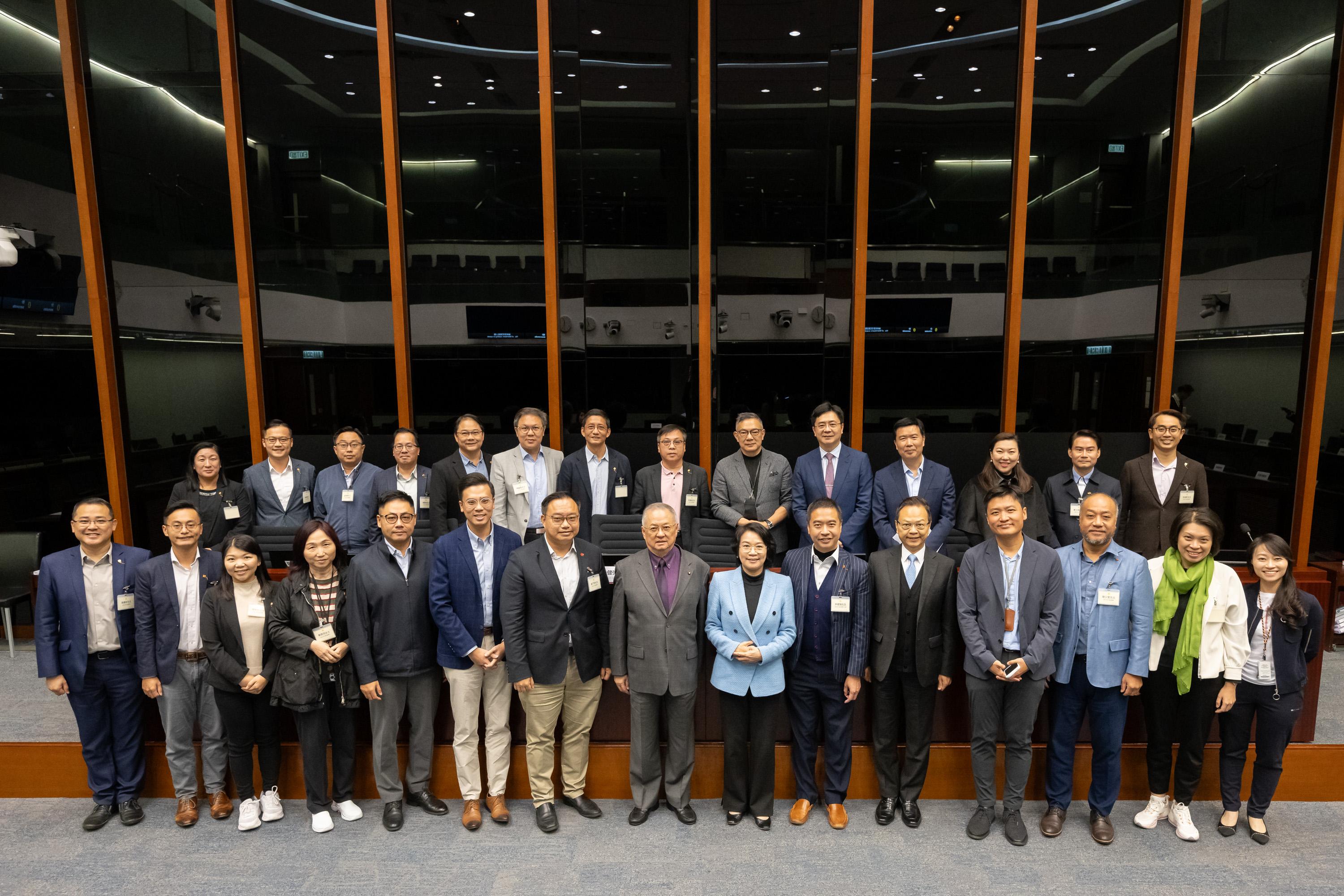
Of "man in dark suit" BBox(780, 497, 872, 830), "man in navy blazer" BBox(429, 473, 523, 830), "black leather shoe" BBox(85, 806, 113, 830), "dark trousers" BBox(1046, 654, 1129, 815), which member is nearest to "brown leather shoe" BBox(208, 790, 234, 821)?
"black leather shoe" BBox(85, 806, 113, 830)

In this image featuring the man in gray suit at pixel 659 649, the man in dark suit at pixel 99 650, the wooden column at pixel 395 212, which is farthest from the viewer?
the wooden column at pixel 395 212

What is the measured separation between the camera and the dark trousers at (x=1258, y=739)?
306cm

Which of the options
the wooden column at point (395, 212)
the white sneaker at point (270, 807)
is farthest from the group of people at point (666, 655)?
the wooden column at point (395, 212)

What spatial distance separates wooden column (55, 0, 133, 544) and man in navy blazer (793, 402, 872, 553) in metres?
5.35

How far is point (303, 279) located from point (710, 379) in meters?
3.30

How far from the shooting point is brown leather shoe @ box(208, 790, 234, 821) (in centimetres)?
328

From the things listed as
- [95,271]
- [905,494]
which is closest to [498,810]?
[905,494]

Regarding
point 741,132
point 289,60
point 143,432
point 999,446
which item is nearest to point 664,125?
point 741,132

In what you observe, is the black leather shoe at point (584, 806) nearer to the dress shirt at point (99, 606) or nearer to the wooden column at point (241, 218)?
the dress shirt at point (99, 606)

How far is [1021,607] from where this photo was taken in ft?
9.90

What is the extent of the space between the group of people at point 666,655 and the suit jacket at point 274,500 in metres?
1.08

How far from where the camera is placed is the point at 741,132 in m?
5.26

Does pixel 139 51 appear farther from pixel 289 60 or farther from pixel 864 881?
pixel 864 881

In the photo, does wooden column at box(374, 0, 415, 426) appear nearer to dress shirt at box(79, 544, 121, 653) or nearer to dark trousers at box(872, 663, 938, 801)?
dress shirt at box(79, 544, 121, 653)
